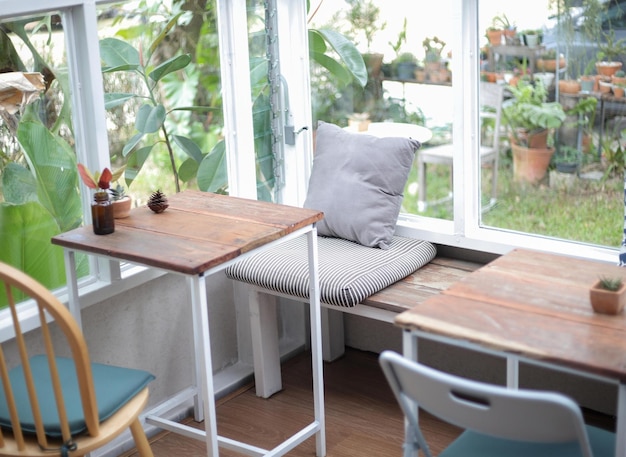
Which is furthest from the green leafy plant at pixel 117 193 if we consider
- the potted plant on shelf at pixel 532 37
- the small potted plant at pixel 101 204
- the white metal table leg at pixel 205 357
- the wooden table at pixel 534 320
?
the potted plant on shelf at pixel 532 37

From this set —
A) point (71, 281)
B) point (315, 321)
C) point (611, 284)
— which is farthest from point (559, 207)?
point (71, 281)

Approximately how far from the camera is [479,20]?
3367mm

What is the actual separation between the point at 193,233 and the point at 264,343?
88cm

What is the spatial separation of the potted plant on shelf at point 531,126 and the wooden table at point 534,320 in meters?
0.78

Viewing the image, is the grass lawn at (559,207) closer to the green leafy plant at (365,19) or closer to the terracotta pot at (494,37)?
the terracotta pot at (494,37)

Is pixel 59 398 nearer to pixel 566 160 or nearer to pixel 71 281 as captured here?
pixel 71 281

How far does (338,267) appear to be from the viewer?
11.0ft

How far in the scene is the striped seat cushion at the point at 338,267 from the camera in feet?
10.7

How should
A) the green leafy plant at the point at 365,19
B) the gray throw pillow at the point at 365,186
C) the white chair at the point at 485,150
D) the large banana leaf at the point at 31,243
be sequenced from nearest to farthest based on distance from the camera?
the large banana leaf at the point at 31,243 → the white chair at the point at 485,150 → the gray throw pillow at the point at 365,186 → the green leafy plant at the point at 365,19

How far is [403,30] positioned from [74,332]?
194 centimetres

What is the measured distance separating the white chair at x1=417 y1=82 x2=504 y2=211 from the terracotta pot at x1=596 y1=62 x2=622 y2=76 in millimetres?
361

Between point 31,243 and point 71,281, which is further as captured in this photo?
point 31,243

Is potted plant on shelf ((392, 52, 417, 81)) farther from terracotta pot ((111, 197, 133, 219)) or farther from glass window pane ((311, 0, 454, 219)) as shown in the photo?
terracotta pot ((111, 197, 133, 219))

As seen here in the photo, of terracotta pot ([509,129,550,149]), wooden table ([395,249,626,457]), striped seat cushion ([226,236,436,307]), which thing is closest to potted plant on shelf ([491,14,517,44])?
terracotta pot ([509,129,550,149])
